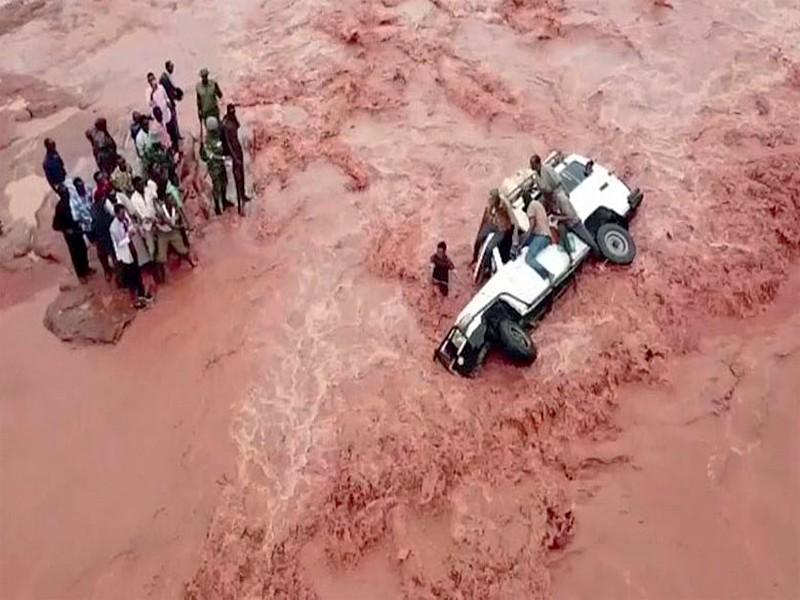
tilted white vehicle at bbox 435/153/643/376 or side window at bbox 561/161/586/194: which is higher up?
side window at bbox 561/161/586/194

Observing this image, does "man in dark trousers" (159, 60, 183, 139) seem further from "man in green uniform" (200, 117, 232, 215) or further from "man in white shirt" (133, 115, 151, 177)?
"man in green uniform" (200, 117, 232, 215)

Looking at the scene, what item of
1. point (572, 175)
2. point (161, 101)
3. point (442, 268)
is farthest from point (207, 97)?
point (572, 175)

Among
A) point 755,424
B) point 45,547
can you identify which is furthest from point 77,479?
point 755,424

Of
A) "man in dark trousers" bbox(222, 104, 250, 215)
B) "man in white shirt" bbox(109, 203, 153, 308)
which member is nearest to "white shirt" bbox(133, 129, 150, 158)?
"man in dark trousers" bbox(222, 104, 250, 215)

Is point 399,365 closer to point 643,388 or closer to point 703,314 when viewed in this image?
Result: point 643,388

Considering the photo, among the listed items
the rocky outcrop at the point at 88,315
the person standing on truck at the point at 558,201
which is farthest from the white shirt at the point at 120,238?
the person standing on truck at the point at 558,201

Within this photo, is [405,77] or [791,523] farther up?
[405,77]
